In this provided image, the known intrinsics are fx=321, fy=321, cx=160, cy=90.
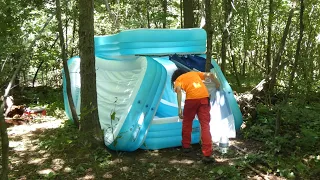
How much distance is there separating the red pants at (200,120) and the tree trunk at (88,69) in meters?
1.26

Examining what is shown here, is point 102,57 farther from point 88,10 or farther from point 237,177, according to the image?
point 237,177

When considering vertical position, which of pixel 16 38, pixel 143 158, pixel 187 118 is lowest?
pixel 143 158

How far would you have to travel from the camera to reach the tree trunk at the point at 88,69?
14.4 ft

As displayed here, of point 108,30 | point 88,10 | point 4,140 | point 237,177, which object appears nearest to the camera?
point 4,140

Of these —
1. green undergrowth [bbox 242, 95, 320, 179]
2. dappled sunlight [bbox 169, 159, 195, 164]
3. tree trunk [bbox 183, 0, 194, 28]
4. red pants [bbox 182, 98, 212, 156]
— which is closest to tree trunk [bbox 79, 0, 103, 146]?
dappled sunlight [bbox 169, 159, 195, 164]

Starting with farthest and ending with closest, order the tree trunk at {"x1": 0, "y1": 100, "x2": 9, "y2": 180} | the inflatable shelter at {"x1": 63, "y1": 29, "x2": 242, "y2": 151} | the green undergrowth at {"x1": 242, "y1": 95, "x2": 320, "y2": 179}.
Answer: the inflatable shelter at {"x1": 63, "y1": 29, "x2": 242, "y2": 151}, the green undergrowth at {"x1": 242, "y1": 95, "x2": 320, "y2": 179}, the tree trunk at {"x1": 0, "y1": 100, "x2": 9, "y2": 180}

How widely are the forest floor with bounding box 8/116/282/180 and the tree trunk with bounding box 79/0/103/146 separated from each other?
242 mm

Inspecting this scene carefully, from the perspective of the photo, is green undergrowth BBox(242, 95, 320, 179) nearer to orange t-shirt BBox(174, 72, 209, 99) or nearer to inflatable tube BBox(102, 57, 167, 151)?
orange t-shirt BBox(174, 72, 209, 99)

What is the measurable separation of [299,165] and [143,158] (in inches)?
79.0

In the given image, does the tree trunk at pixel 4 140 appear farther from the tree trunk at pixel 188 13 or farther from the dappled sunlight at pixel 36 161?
the tree trunk at pixel 188 13

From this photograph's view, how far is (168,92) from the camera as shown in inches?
210

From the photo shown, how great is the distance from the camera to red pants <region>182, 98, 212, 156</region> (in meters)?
4.32

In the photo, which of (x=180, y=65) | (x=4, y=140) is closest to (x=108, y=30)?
(x=180, y=65)

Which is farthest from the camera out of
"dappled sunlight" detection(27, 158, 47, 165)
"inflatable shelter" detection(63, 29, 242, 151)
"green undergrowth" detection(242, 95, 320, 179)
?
"inflatable shelter" detection(63, 29, 242, 151)
